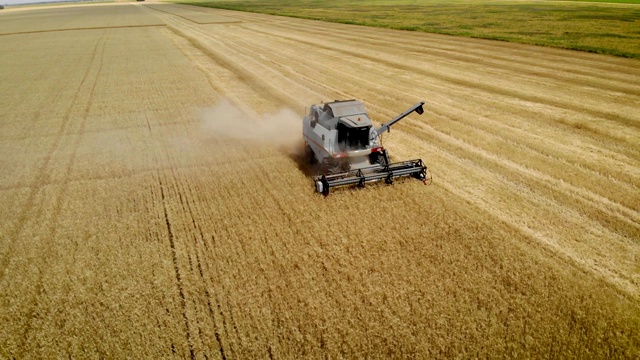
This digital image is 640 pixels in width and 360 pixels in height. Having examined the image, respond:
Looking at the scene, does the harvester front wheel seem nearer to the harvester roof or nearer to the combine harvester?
the combine harvester

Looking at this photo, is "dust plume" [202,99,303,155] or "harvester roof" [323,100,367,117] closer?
"harvester roof" [323,100,367,117]

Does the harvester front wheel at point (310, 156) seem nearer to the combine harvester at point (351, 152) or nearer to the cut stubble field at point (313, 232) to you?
the cut stubble field at point (313, 232)

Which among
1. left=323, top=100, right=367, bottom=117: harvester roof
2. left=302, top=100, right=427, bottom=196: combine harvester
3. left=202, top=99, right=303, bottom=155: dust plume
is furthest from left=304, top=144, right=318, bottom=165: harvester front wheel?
left=323, top=100, right=367, bottom=117: harvester roof

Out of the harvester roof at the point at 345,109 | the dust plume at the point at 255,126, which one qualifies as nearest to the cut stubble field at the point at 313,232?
the dust plume at the point at 255,126

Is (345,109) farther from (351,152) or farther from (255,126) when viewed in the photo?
(255,126)

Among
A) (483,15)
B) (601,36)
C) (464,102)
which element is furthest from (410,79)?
(483,15)

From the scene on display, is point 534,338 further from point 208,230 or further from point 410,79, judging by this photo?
Result: point 410,79
